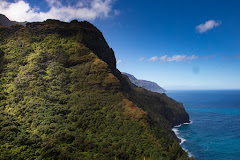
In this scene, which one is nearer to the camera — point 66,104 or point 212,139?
point 66,104

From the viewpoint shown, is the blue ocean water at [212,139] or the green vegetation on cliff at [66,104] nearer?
the green vegetation on cliff at [66,104]

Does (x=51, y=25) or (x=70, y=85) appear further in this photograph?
(x=51, y=25)

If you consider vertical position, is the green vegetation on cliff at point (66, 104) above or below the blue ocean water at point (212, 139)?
above

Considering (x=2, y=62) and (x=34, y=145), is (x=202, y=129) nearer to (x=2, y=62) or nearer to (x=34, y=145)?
(x=34, y=145)

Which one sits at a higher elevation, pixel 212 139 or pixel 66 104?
pixel 66 104

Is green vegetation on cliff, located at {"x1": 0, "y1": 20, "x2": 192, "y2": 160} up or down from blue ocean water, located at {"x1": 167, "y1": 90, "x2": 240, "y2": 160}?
up

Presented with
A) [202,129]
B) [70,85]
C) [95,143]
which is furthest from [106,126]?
[202,129]

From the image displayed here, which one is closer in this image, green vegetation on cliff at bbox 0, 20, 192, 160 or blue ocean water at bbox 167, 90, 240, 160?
green vegetation on cliff at bbox 0, 20, 192, 160

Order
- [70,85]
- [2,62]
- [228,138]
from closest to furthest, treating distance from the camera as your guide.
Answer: [70,85] → [2,62] → [228,138]
